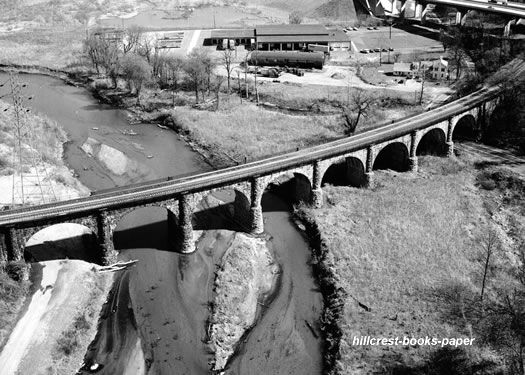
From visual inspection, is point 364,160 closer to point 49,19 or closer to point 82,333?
point 82,333

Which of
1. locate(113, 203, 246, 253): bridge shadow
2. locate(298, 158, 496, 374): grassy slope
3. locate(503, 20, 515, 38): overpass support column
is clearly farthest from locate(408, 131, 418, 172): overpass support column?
locate(503, 20, 515, 38): overpass support column

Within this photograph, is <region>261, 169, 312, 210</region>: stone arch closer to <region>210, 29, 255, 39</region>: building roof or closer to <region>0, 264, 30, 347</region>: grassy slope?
<region>0, 264, 30, 347</region>: grassy slope

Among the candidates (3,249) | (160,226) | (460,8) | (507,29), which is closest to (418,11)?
(460,8)

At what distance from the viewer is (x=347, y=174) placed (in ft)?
236

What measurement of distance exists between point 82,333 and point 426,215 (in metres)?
38.8

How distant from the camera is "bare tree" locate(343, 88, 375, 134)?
86.8 meters

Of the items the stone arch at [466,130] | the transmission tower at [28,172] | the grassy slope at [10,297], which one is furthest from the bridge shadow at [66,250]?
the stone arch at [466,130]

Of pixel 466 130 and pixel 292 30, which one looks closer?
pixel 466 130

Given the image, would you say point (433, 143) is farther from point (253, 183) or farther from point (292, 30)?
point (292, 30)

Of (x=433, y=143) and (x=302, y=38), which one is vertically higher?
(x=302, y=38)

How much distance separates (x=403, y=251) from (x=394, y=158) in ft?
72.9

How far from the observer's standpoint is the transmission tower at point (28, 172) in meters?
62.8

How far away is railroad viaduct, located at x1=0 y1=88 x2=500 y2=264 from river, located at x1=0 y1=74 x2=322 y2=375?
2750 mm

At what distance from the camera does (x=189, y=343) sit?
45375 mm
